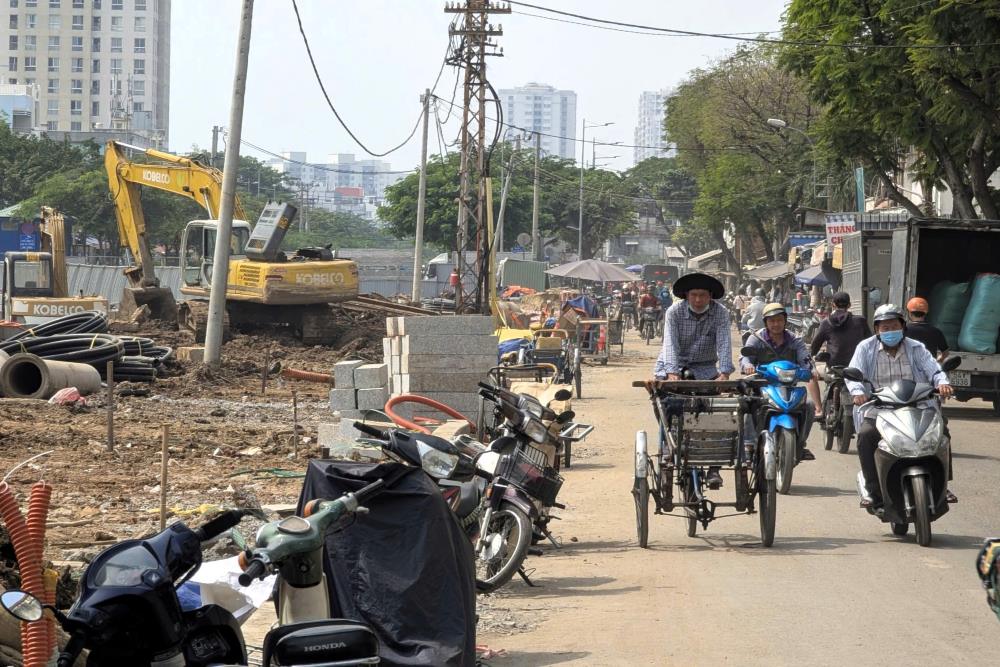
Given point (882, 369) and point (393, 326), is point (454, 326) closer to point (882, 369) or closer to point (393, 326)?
point (393, 326)

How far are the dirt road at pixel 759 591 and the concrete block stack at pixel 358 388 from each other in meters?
4.31

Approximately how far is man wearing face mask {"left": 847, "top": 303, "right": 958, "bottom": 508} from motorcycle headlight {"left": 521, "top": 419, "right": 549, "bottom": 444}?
255cm

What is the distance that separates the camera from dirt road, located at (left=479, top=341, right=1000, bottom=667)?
6.47 meters

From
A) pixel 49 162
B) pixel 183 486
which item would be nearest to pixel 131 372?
pixel 183 486

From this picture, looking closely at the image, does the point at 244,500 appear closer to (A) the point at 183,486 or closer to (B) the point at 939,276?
(A) the point at 183,486

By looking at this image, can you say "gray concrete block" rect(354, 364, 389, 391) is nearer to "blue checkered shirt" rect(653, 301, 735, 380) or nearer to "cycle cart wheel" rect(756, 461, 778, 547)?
"blue checkered shirt" rect(653, 301, 735, 380)

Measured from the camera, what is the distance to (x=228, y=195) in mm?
Result: 23094

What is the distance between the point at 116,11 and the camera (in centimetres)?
15025

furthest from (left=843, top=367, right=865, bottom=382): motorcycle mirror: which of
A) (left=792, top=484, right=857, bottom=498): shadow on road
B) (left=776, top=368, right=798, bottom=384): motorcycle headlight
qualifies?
(left=792, top=484, right=857, bottom=498): shadow on road

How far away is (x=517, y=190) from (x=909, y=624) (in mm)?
79256

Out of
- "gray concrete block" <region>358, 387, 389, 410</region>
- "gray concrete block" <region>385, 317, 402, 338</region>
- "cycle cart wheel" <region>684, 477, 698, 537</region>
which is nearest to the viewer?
"cycle cart wheel" <region>684, 477, 698, 537</region>

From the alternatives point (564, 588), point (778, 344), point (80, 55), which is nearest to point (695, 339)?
point (778, 344)

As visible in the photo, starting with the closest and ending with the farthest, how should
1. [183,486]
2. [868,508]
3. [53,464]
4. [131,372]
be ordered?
[868,508], [183,486], [53,464], [131,372]

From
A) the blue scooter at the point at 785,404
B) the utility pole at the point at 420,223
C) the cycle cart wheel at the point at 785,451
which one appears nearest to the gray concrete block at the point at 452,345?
the blue scooter at the point at 785,404
